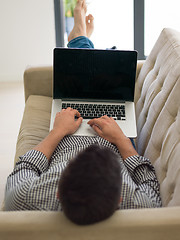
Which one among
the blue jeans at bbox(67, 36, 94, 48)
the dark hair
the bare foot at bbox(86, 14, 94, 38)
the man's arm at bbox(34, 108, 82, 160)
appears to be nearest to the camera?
the dark hair

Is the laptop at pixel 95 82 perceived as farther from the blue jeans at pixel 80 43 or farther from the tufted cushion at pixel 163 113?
the blue jeans at pixel 80 43

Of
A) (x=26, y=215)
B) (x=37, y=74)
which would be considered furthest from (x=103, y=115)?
(x=26, y=215)

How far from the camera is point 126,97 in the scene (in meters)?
1.72

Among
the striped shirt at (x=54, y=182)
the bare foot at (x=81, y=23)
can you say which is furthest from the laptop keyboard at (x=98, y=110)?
the bare foot at (x=81, y=23)

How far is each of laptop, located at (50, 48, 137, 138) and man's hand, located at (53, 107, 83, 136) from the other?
79 mm

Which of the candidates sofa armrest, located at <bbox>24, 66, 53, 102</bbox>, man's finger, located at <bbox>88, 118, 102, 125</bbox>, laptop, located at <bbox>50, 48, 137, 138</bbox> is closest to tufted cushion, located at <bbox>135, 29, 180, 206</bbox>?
laptop, located at <bbox>50, 48, 137, 138</bbox>

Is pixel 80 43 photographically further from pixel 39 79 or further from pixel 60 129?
pixel 60 129

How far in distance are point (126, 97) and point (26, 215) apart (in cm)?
96

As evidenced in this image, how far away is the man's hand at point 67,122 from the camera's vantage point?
1430 mm

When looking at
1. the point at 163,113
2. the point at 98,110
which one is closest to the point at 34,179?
the point at 163,113

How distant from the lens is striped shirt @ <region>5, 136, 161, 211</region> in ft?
3.25

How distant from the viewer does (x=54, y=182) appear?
1016 millimetres

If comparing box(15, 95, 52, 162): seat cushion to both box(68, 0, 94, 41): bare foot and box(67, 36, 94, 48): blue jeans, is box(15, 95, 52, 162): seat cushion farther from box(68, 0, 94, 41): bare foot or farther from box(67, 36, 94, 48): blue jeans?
box(68, 0, 94, 41): bare foot

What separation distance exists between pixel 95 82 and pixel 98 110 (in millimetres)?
139
